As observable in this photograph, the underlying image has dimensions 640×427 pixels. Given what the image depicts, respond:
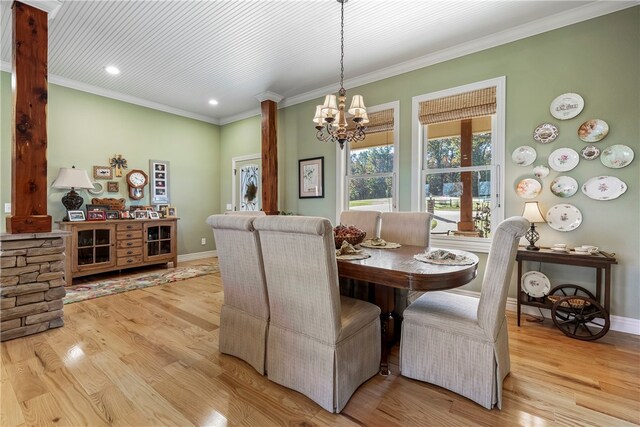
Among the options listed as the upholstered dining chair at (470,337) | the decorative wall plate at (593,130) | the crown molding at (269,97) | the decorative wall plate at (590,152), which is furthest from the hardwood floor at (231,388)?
the crown molding at (269,97)

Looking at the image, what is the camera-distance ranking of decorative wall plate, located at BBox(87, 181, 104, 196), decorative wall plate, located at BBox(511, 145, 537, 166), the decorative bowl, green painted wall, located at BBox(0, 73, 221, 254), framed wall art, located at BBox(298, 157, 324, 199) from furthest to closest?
framed wall art, located at BBox(298, 157, 324, 199), decorative wall plate, located at BBox(87, 181, 104, 196), green painted wall, located at BBox(0, 73, 221, 254), decorative wall plate, located at BBox(511, 145, 537, 166), the decorative bowl

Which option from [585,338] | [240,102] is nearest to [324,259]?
[585,338]

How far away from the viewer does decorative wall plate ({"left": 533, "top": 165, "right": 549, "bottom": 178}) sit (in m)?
2.86

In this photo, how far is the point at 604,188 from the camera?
8.50 ft

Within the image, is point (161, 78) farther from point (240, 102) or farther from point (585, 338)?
point (585, 338)

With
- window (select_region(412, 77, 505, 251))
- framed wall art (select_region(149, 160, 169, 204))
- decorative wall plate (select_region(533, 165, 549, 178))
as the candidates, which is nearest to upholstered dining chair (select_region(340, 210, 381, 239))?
window (select_region(412, 77, 505, 251))

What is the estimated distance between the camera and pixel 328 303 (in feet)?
4.97

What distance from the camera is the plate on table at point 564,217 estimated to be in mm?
A: 2711

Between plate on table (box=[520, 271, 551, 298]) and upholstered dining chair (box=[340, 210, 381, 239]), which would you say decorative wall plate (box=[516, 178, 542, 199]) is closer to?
plate on table (box=[520, 271, 551, 298])

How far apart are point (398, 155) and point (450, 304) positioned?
2.36 metres

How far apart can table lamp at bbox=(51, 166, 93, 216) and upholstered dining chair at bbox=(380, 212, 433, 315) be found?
13.5 feet

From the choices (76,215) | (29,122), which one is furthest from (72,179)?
(29,122)

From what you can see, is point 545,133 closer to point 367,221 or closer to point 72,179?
point 367,221

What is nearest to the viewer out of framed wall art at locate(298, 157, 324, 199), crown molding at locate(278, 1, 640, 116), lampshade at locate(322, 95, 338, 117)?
lampshade at locate(322, 95, 338, 117)
